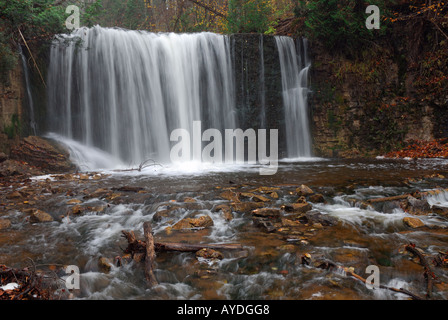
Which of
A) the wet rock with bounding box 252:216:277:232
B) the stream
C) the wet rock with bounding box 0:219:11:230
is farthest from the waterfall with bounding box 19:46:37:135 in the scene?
the wet rock with bounding box 252:216:277:232

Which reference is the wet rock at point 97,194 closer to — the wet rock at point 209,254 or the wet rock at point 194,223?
the wet rock at point 194,223

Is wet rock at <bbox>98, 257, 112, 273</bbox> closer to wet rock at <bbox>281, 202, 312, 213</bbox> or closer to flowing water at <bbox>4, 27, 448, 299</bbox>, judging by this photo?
flowing water at <bbox>4, 27, 448, 299</bbox>

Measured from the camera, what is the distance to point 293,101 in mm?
13016

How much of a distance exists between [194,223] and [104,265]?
1443 millimetres

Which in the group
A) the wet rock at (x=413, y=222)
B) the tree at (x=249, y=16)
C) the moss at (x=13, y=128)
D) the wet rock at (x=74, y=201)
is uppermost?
the tree at (x=249, y=16)

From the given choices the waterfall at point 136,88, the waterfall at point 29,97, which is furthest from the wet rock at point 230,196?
the waterfall at point 29,97

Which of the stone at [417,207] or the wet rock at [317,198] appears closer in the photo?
the stone at [417,207]

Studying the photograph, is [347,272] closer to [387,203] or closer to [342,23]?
[387,203]

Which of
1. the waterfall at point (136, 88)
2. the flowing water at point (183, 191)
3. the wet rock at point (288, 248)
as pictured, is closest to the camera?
the flowing water at point (183, 191)

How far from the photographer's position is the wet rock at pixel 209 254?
3.41 meters

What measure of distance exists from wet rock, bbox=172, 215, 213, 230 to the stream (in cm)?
9

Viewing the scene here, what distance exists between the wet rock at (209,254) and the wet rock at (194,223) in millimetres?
933
